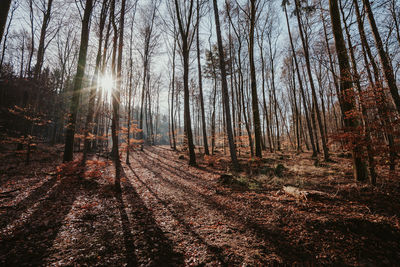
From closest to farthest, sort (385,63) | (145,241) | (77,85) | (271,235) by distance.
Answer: (145,241) → (271,235) → (385,63) → (77,85)

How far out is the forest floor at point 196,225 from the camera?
2.52 meters

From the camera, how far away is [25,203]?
4320 millimetres

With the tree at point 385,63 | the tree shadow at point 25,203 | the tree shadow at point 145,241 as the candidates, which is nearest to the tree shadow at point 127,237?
the tree shadow at point 145,241

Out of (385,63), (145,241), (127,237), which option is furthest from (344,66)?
(127,237)

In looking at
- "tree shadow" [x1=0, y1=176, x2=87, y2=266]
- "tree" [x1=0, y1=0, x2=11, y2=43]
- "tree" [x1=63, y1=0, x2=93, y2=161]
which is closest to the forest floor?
"tree shadow" [x1=0, y1=176, x2=87, y2=266]

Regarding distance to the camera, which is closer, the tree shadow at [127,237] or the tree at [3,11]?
the tree shadow at [127,237]

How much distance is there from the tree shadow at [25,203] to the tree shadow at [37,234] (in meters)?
0.27

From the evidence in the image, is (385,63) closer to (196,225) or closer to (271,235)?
(271,235)

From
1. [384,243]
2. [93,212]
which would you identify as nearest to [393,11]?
[384,243]

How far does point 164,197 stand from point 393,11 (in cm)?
1550

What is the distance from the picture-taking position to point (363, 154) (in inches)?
176

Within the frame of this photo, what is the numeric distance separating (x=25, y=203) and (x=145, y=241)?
14.0 ft

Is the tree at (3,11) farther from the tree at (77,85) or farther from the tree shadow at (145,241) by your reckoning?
the tree at (77,85)

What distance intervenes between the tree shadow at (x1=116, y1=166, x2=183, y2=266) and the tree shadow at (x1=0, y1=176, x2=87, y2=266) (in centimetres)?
130
